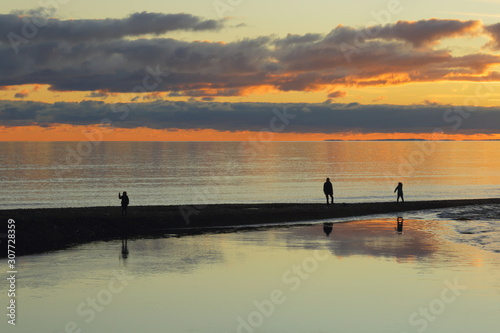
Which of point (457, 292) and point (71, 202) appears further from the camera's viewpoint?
point (71, 202)

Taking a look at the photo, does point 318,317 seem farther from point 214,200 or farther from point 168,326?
point 214,200

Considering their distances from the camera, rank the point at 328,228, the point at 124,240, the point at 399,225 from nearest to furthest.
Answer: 1. the point at 124,240
2. the point at 328,228
3. the point at 399,225

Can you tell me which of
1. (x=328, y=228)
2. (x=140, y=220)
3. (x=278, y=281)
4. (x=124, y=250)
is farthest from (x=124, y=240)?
(x=278, y=281)

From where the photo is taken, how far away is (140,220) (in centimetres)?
4347

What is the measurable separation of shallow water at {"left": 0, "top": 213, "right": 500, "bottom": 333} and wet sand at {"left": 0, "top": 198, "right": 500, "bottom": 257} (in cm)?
308

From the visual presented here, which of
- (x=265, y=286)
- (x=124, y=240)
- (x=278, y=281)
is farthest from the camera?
(x=124, y=240)

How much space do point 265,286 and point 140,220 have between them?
19792mm

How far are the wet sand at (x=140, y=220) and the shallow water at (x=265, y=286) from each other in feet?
10.1

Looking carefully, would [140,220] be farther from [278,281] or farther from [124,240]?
[278,281]

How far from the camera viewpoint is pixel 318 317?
67.9 ft

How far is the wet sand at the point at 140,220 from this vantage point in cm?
3772

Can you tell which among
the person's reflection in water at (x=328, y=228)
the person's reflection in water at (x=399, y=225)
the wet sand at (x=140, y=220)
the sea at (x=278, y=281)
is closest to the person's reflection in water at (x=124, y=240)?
the wet sand at (x=140, y=220)

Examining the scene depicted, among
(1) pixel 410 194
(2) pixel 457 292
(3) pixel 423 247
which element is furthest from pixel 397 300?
(1) pixel 410 194

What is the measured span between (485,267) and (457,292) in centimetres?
569
